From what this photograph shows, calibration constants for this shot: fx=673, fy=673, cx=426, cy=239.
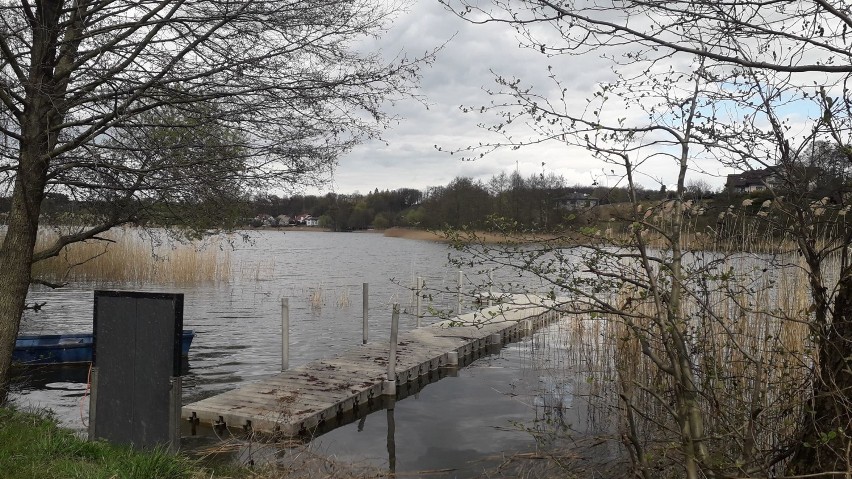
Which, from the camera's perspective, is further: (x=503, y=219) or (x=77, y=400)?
(x=77, y=400)

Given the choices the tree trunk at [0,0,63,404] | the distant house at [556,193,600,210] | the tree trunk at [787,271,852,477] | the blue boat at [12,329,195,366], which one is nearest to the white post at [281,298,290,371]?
the blue boat at [12,329,195,366]

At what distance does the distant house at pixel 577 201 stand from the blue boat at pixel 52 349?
1035 centimetres

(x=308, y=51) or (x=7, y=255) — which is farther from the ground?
(x=308, y=51)

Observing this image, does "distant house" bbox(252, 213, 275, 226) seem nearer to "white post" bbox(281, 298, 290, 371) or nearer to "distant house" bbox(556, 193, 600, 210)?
"white post" bbox(281, 298, 290, 371)

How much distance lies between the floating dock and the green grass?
228 centimetres

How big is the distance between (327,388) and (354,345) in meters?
5.93

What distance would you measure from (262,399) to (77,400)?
386cm

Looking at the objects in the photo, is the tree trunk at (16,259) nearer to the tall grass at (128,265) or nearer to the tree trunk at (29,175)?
the tree trunk at (29,175)

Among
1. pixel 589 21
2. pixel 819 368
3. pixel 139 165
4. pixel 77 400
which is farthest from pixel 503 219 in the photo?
pixel 77 400

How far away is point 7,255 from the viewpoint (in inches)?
289

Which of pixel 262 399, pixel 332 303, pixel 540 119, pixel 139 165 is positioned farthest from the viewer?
pixel 332 303

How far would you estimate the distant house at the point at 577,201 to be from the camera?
4.62 m

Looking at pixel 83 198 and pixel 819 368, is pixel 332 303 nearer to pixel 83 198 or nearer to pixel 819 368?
pixel 83 198

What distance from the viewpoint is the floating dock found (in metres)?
8.18
